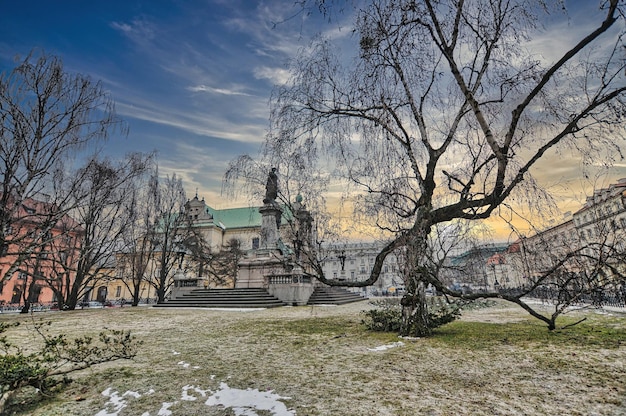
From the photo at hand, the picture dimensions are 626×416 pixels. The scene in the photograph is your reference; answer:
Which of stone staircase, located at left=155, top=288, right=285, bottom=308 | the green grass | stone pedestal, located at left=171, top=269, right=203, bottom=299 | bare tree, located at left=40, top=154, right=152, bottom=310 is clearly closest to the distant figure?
bare tree, located at left=40, top=154, right=152, bottom=310

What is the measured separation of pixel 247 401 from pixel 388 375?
202 centimetres

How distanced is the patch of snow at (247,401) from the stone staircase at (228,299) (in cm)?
1532

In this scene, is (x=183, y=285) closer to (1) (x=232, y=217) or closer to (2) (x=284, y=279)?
(2) (x=284, y=279)

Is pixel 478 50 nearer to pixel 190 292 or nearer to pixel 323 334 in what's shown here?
pixel 323 334

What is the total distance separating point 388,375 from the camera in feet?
14.3

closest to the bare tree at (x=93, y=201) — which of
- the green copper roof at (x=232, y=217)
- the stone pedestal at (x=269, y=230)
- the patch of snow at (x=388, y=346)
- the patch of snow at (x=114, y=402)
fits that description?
the patch of snow at (x=114, y=402)

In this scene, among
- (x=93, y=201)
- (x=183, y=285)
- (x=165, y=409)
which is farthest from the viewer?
(x=183, y=285)

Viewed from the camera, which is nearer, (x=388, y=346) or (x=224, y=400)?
(x=224, y=400)

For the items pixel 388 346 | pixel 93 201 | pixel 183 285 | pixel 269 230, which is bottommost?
pixel 388 346

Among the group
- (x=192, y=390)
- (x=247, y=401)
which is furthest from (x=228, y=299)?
(x=247, y=401)

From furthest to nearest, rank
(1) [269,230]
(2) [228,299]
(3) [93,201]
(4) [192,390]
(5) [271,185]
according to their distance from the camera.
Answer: (1) [269,230] < (2) [228,299] < (5) [271,185] < (3) [93,201] < (4) [192,390]

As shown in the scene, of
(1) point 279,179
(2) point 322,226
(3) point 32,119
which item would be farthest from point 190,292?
(3) point 32,119

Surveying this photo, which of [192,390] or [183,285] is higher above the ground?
[183,285]

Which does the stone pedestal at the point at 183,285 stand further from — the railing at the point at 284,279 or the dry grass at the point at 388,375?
the dry grass at the point at 388,375
